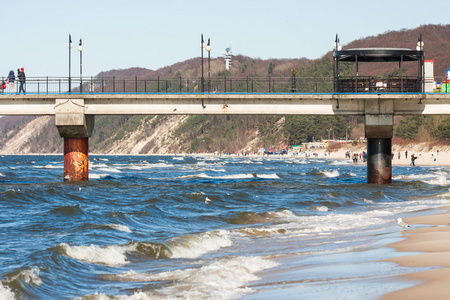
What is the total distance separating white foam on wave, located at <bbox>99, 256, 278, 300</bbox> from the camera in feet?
37.7

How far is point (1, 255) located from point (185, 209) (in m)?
13.6

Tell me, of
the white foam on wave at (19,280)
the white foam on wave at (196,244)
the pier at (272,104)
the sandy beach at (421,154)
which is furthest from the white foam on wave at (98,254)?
the sandy beach at (421,154)

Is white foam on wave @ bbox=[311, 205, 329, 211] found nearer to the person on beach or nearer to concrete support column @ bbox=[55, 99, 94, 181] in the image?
concrete support column @ bbox=[55, 99, 94, 181]

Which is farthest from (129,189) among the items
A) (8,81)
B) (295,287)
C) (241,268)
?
(295,287)

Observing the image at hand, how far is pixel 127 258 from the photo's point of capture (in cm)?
1617

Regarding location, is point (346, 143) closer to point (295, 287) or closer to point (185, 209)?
point (185, 209)

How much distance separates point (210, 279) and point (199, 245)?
5.17 metres

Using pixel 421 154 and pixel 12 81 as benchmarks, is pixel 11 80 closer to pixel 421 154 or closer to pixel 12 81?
pixel 12 81

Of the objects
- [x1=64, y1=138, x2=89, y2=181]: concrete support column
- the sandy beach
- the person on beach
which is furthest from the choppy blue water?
the sandy beach

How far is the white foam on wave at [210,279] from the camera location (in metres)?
11.5

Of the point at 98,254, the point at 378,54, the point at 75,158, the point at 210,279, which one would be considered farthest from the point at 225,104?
the point at 210,279

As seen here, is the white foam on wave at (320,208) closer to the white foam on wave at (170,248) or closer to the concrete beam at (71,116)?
the white foam on wave at (170,248)

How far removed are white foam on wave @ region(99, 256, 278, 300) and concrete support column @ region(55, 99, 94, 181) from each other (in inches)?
1039

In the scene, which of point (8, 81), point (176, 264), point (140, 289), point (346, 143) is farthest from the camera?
point (346, 143)
